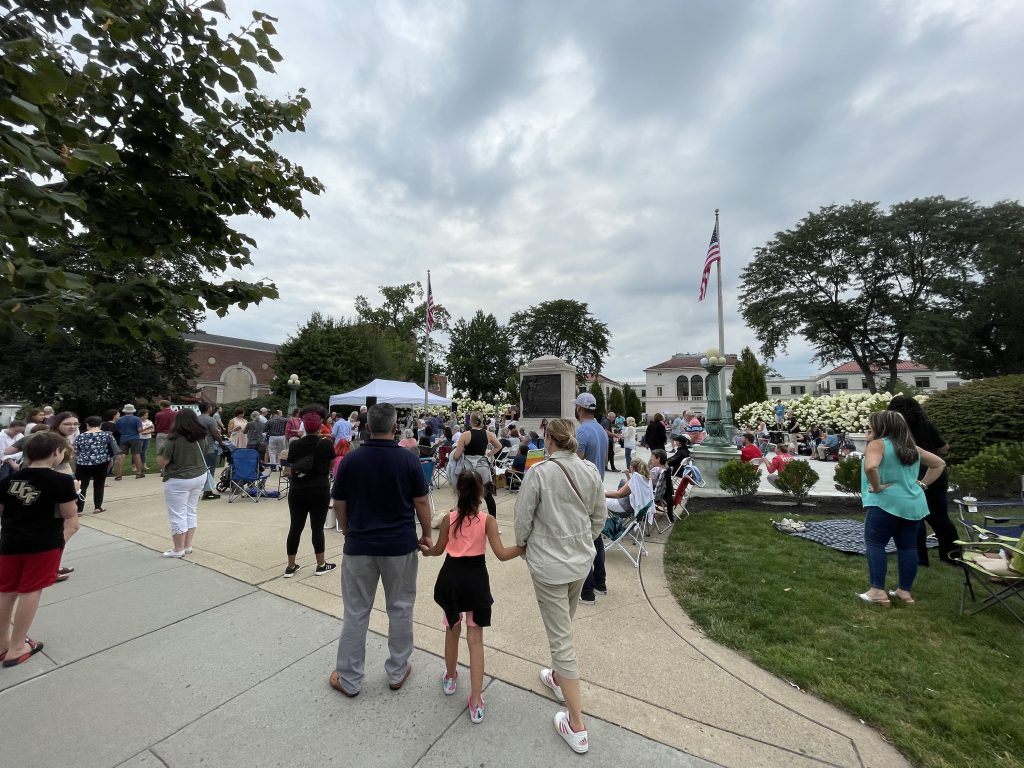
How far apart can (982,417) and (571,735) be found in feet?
35.7

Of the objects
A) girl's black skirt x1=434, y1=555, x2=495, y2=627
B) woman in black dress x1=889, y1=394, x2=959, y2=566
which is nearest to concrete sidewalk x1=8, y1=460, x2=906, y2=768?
girl's black skirt x1=434, y1=555, x2=495, y2=627

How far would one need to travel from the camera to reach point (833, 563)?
16.5 ft

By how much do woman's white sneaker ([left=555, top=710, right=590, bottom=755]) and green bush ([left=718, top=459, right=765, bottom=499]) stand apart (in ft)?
23.1

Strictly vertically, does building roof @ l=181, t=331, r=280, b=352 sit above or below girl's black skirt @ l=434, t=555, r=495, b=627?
above

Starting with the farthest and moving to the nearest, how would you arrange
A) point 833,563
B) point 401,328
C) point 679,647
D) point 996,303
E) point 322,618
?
point 401,328, point 996,303, point 833,563, point 322,618, point 679,647

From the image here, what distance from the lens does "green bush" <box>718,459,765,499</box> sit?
8.20 metres

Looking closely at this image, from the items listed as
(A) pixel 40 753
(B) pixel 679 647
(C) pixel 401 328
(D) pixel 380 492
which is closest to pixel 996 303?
(B) pixel 679 647

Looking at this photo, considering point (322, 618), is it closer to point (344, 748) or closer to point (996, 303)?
point (344, 748)

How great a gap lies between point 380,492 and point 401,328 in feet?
160

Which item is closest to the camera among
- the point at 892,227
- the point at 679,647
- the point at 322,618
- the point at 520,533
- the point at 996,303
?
the point at 520,533

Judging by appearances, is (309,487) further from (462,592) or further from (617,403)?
(617,403)

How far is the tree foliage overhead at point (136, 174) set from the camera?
78.8 inches

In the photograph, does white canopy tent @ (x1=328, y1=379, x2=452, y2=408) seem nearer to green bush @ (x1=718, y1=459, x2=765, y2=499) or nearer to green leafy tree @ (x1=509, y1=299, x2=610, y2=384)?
green bush @ (x1=718, y1=459, x2=765, y2=499)

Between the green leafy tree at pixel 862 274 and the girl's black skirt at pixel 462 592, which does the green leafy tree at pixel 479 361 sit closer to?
the green leafy tree at pixel 862 274
